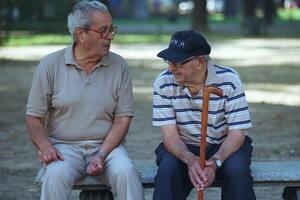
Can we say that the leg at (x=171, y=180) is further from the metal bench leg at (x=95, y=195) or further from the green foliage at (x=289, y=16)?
the green foliage at (x=289, y=16)

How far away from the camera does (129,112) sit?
505cm

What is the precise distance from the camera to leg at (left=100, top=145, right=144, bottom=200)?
15.4 ft

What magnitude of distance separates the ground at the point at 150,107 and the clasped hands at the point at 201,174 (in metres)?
1.91

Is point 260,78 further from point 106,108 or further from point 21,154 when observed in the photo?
point 106,108

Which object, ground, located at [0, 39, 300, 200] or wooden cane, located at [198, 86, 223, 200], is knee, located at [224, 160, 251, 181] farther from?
ground, located at [0, 39, 300, 200]

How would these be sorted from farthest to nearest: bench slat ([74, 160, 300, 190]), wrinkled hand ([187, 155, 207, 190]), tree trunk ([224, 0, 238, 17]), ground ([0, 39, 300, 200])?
tree trunk ([224, 0, 238, 17]) → ground ([0, 39, 300, 200]) → bench slat ([74, 160, 300, 190]) → wrinkled hand ([187, 155, 207, 190])

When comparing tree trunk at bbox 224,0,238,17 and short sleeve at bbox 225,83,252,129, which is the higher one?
short sleeve at bbox 225,83,252,129

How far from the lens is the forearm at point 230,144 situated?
4699mm

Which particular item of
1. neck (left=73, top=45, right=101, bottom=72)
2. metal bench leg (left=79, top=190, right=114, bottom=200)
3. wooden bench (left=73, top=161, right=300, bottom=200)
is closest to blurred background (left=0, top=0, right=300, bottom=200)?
wooden bench (left=73, top=161, right=300, bottom=200)

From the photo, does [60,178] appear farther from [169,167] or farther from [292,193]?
[292,193]

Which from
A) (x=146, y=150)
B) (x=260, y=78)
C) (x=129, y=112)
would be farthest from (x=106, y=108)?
(x=260, y=78)

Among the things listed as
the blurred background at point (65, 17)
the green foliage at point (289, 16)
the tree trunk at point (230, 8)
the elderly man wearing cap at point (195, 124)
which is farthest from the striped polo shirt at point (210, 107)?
the tree trunk at point (230, 8)

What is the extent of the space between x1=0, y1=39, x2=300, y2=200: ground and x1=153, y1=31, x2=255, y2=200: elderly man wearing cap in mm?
1713

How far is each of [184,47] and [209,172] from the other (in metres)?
0.74
